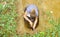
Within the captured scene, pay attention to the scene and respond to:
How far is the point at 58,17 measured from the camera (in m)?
4.34

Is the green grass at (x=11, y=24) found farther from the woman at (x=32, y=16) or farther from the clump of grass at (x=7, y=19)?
the woman at (x=32, y=16)

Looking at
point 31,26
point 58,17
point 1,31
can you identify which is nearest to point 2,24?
point 1,31

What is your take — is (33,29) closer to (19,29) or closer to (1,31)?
(19,29)

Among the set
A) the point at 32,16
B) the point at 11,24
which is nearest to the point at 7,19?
the point at 11,24

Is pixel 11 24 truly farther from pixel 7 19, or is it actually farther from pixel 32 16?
pixel 32 16

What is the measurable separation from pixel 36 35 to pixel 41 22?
0.50 meters

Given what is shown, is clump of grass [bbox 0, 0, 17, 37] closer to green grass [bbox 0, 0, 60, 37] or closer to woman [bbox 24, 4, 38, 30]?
green grass [bbox 0, 0, 60, 37]

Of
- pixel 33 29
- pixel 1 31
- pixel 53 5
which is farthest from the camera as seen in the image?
pixel 53 5

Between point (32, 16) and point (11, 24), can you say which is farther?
point (32, 16)

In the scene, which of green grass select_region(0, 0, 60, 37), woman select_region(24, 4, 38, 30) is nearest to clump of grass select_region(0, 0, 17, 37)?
green grass select_region(0, 0, 60, 37)

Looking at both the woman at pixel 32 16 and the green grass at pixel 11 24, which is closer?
the green grass at pixel 11 24

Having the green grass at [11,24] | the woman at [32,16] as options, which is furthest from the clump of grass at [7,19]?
the woman at [32,16]

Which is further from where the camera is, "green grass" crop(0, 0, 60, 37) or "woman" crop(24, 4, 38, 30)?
"woman" crop(24, 4, 38, 30)

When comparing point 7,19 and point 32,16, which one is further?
point 32,16
